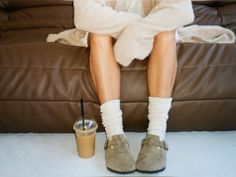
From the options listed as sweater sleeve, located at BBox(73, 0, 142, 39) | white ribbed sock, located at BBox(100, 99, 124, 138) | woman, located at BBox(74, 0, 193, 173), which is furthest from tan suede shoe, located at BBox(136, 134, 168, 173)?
sweater sleeve, located at BBox(73, 0, 142, 39)

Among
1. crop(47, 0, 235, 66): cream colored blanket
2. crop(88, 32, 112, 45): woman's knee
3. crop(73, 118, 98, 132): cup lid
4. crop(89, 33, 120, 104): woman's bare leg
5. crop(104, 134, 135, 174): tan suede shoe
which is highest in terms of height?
crop(47, 0, 235, 66): cream colored blanket

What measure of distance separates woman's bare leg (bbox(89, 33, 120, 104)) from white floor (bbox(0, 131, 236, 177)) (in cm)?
24

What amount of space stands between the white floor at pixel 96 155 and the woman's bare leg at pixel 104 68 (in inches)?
9.6

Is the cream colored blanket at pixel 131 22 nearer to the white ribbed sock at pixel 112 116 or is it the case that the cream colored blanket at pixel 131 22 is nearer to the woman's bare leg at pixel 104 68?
the woman's bare leg at pixel 104 68

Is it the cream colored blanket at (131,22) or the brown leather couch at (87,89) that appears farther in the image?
the brown leather couch at (87,89)

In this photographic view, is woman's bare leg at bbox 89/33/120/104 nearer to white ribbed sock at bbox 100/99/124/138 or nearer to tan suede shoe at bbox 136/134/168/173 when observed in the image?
white ribbed sock at bbox 100/99/124/138

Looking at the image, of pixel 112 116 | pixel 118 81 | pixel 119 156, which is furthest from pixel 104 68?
pixel 119 156

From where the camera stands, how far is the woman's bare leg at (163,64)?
108cm

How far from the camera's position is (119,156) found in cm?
101

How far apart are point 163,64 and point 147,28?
0.46 ft

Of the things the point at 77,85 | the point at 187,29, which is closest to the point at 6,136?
the point at 77,85

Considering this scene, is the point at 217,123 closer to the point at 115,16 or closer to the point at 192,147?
the point at 192,147

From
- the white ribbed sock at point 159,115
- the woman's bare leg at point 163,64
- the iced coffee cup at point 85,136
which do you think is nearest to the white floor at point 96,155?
the iced coffee cup at point 85,136

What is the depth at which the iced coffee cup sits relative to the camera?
1076mm
